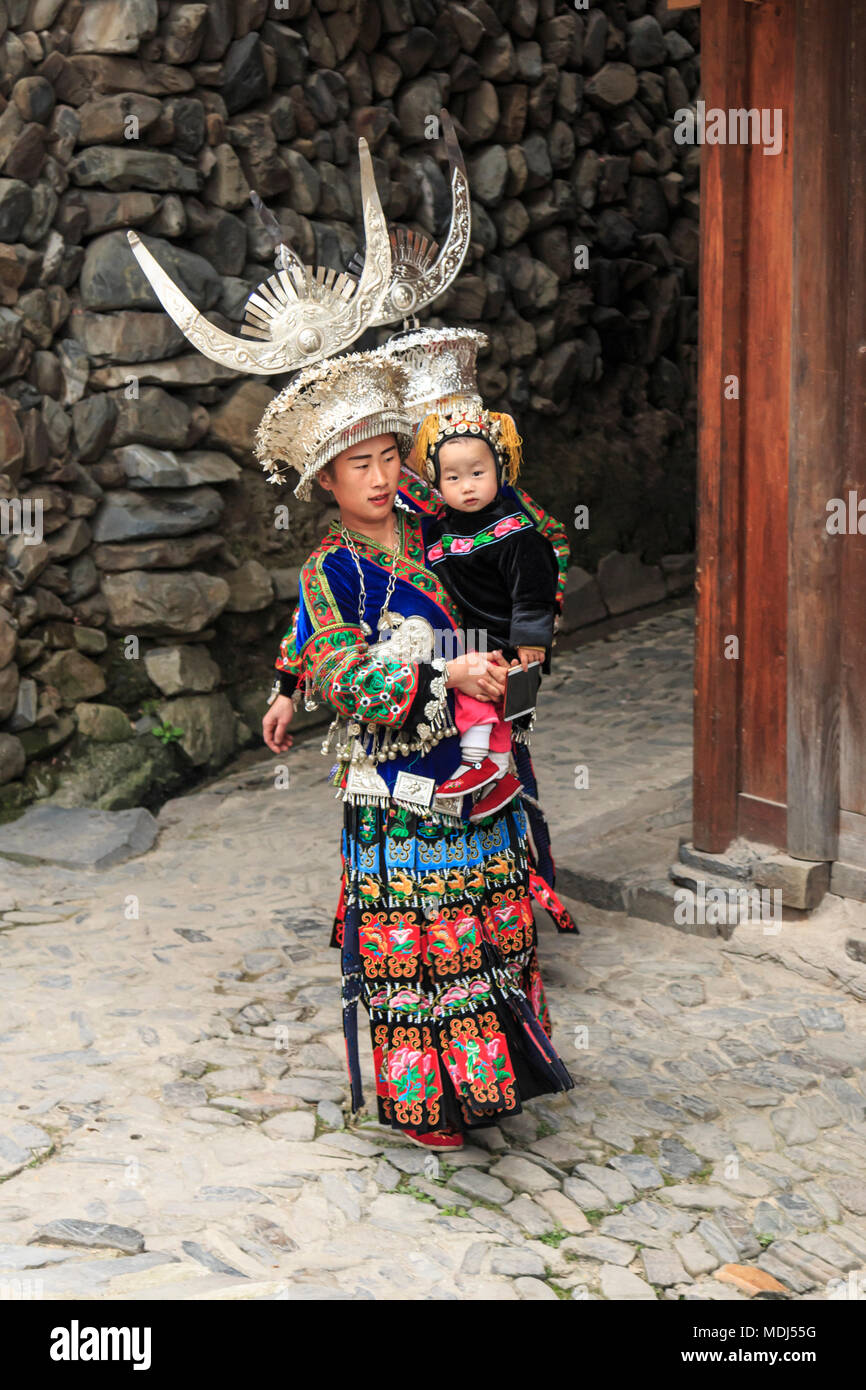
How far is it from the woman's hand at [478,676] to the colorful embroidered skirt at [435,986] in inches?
12.8

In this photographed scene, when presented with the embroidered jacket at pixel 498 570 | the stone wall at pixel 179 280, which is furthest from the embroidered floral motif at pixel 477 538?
the stone wall at pixel 179 280

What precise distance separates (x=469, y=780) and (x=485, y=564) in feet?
1.66

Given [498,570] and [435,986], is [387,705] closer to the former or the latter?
[498,570]

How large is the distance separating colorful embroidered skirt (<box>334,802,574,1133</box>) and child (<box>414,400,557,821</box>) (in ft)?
0.51

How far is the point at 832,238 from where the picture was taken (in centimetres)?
427

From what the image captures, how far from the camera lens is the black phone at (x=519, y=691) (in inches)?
130

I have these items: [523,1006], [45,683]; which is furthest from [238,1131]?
[45,683]

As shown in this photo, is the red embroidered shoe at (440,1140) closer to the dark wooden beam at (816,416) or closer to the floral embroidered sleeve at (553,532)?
the floral embroidered sleeve at (553,532)

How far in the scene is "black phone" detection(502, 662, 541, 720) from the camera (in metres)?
3.31

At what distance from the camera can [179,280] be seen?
6.15m

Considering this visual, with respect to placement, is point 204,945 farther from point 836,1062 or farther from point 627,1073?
point 836,1062

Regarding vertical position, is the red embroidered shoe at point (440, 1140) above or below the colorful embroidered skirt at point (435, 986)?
below

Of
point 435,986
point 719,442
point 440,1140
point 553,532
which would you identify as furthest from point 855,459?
point 440,1140

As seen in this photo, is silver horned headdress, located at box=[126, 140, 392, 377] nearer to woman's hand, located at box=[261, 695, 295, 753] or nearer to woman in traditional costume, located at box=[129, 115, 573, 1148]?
woman in traditional costume, located at box=[129, 115, 573, 1148]
